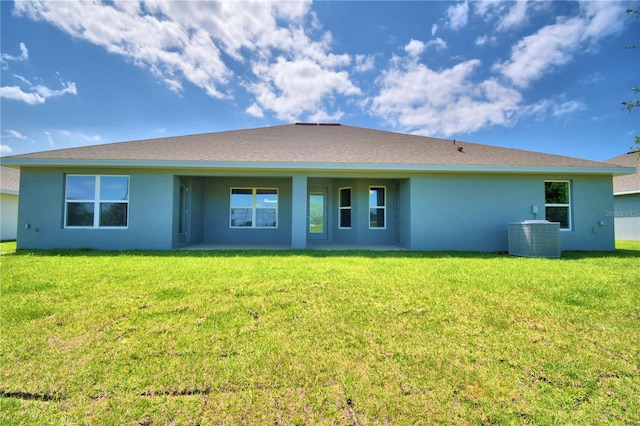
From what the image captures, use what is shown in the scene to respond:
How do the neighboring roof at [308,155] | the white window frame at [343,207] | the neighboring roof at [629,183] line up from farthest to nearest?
the neighboring roof at [629,183] → the white window frame at [343,207] → the neighboring roof at [308,155]

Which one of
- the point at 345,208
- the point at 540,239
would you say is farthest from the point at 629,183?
the point at 345,208

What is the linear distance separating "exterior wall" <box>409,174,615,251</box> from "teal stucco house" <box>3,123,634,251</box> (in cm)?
3

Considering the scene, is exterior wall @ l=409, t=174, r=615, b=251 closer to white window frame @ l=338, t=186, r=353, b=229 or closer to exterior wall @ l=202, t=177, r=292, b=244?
white window frame @ l=338, t=186, r=353, b=229

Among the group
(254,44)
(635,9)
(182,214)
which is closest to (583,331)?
(635,9)

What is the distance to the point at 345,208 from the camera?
11883mm

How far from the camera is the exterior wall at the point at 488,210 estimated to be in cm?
986

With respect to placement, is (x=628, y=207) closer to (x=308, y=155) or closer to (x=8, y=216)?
(x=308, y=155)

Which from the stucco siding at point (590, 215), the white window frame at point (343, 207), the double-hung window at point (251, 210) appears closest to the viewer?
the stucco siding at point (590, 215)

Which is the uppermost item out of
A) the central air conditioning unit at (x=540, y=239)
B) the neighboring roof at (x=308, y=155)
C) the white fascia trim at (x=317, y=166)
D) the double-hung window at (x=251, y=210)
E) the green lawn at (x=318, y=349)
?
the neighboring roof at (x=308, y=155)

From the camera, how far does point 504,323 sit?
3496 millimetres

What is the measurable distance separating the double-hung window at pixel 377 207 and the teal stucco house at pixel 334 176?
0.13ft

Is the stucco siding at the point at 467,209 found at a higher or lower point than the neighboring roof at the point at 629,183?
lower

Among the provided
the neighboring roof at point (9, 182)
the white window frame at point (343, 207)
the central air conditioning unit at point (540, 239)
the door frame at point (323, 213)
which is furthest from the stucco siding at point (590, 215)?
the neighboring roof at point (9, 182)

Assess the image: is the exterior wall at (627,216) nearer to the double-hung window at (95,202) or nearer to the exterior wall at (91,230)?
the exterior wall at (91,230)
